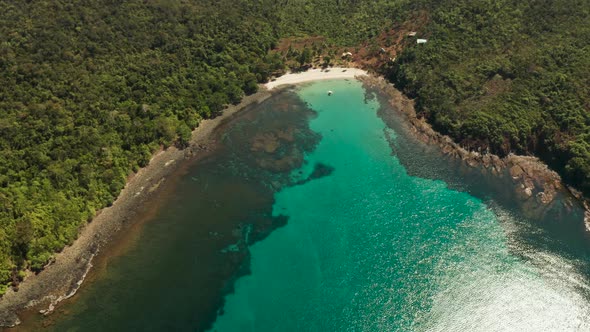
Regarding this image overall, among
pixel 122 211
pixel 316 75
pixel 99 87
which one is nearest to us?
pixel 122 211

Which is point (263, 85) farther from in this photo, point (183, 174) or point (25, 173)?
point (25, 173)

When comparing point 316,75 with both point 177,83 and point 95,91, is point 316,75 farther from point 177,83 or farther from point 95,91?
point 95,91

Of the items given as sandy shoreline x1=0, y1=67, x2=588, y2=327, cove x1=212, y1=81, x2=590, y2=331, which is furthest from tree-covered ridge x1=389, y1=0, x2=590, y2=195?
cove x1=212, y1=81, x2=590, y2=331

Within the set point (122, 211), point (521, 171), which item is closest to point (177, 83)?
point (122, 211)

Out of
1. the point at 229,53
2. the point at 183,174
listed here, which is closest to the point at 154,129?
the point at 183,174

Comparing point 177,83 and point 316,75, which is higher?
point 177,83

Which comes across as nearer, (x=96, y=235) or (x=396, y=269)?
(x=396, y=269)

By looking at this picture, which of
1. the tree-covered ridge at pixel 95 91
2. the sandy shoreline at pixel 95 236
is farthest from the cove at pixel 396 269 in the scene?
the tree-covered ridge at pixel 95 91
